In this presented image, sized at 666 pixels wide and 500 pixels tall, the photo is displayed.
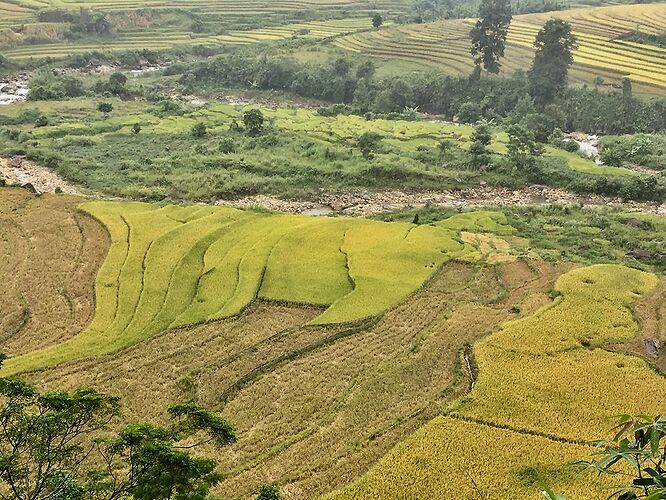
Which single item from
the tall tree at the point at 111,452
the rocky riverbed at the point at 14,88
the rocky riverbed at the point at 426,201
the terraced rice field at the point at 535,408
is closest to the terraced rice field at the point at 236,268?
the terraced rice field at the point at 535,408

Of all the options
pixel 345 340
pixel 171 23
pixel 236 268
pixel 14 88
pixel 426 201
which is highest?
pixel 171 23

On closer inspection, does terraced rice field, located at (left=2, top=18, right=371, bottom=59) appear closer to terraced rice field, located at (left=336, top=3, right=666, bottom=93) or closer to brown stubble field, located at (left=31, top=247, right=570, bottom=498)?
terraced rice field, located at (left=336, top=3, right=666, bottom=93)

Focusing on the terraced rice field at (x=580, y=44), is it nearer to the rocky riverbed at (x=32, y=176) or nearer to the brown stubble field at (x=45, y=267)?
the rocky riverbed at (x=32, y=176)

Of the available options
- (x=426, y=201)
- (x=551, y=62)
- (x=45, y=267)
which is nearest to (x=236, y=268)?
(x=45, y=267)

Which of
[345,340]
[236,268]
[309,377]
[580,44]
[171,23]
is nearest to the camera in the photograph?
[309,377]

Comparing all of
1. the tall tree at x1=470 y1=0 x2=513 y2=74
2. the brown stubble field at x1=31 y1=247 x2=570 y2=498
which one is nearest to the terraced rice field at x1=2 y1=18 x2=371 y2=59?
the tall tree at x1=470 y1=0 x2=513 y2=74

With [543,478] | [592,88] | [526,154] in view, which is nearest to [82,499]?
[543,478]

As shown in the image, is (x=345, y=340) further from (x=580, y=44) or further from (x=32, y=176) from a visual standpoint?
(x=580, y=44)
